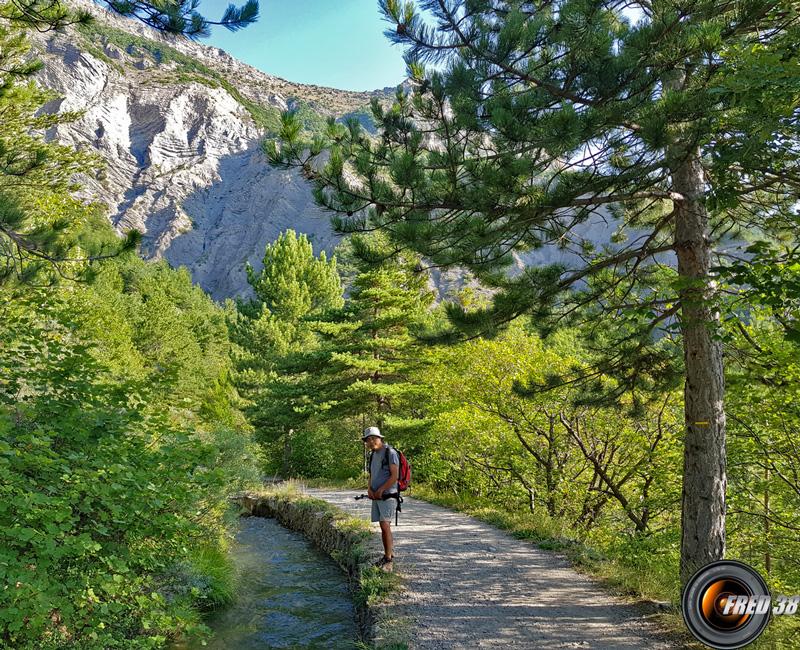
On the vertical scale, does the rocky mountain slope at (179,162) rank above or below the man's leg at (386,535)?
above

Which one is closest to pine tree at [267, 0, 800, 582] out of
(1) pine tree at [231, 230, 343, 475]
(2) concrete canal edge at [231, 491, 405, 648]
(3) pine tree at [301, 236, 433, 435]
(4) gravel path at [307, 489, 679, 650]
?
(4) gravel path at [307, 489, 679, 650]

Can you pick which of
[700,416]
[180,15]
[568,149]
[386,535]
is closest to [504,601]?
[386,535]

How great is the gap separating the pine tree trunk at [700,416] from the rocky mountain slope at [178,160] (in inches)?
3205

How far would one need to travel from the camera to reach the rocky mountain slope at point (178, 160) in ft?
293

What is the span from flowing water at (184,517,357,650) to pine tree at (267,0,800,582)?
381 centimetres

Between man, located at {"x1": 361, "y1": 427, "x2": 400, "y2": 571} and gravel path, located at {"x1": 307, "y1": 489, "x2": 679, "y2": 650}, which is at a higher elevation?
man, located at {"x1": 361, "y1": 427, "x2": 400, "y2": 571}

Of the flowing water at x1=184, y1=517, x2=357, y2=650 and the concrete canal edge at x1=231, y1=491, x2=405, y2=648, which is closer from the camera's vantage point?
the concrete canal edge at x1=231, y1=491, x2=405, y2=648

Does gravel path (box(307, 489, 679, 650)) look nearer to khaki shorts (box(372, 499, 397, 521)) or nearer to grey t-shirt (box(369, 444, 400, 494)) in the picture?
khaki shorts (box(372, 499, 397, 521))

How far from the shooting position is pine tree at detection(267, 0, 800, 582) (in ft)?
11.6

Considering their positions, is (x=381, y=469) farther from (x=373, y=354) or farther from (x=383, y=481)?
(x=373, y=354)

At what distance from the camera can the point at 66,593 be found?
3.20 meters

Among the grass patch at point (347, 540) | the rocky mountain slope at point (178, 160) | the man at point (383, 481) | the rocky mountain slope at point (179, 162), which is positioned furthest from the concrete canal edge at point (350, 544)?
the rocky mountain slope at point (178, 160)

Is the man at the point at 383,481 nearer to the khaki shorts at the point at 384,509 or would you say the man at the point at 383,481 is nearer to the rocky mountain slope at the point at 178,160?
the khaki shorts at the point at 384,509

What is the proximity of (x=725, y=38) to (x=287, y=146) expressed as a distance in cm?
346
